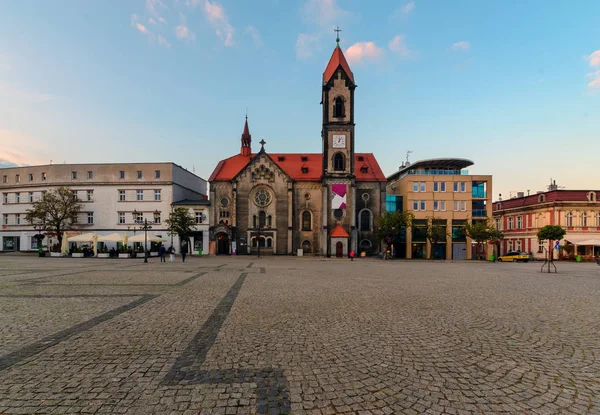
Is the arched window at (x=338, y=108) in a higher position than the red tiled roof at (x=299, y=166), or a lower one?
higher

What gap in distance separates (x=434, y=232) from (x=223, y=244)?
31252 millimetres

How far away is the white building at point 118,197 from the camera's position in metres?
48.0

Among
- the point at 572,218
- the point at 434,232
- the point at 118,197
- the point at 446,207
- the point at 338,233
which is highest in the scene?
the point at 118,197

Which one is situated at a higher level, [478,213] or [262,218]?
[478,213]

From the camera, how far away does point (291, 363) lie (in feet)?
18.0

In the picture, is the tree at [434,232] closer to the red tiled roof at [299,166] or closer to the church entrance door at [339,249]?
the red tiled roof at [299,166]

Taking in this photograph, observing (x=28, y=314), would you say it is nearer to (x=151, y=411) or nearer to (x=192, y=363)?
(x=192, y=363)

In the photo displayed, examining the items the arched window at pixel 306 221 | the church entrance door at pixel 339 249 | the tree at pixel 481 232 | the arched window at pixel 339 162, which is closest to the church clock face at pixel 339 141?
the arched window at pixel 339 162

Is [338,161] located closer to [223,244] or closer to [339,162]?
[339,162]

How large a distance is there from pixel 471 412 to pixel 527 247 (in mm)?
58109

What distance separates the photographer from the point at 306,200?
1907 inches

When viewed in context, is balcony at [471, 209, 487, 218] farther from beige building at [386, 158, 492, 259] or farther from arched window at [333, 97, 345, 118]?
arched window at [333, 97, 345, 118]

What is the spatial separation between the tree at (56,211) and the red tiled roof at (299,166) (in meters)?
20.4

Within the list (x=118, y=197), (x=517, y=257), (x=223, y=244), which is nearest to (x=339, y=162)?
(x=223, y=244)
